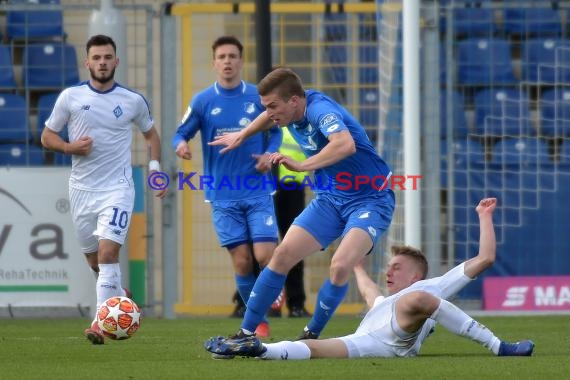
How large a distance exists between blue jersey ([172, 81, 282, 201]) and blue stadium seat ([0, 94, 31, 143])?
135 inches

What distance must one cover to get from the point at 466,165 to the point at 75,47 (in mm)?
3990

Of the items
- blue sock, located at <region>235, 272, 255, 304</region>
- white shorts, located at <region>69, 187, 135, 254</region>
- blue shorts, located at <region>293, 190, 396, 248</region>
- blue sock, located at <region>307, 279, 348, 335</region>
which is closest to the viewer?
blue shorts, located at <region>293, 190, 396, 248</region>

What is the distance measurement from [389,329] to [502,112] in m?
7.09

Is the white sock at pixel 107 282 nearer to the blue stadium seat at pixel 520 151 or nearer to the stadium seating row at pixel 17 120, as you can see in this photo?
the stadium seating row at pixel 17 120

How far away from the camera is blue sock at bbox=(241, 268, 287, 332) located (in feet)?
28.1

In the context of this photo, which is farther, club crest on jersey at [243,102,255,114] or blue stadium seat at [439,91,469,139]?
blue stadium seat at [439,91,469,139]

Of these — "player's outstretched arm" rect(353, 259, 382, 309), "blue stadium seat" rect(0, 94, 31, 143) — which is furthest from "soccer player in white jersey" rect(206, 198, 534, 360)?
"blue stadium seat" rect(0, 94, 31, 143)

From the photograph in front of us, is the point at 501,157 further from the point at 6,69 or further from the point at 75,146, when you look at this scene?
the point at 75,146

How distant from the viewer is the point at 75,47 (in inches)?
572

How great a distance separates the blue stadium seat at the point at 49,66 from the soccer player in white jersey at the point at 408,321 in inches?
264

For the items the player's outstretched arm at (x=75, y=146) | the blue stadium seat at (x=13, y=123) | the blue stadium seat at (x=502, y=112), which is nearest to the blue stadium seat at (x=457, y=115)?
the blue stadium seat at (x=502, y=112)

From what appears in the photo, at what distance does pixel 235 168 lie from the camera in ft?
37.9

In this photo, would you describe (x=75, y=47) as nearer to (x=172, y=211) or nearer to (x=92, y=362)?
(x=172, y=211)

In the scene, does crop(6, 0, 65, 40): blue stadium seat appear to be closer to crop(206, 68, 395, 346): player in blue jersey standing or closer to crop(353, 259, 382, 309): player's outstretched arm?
crop(206, 68, 395, 346): player in blue jersey standing
